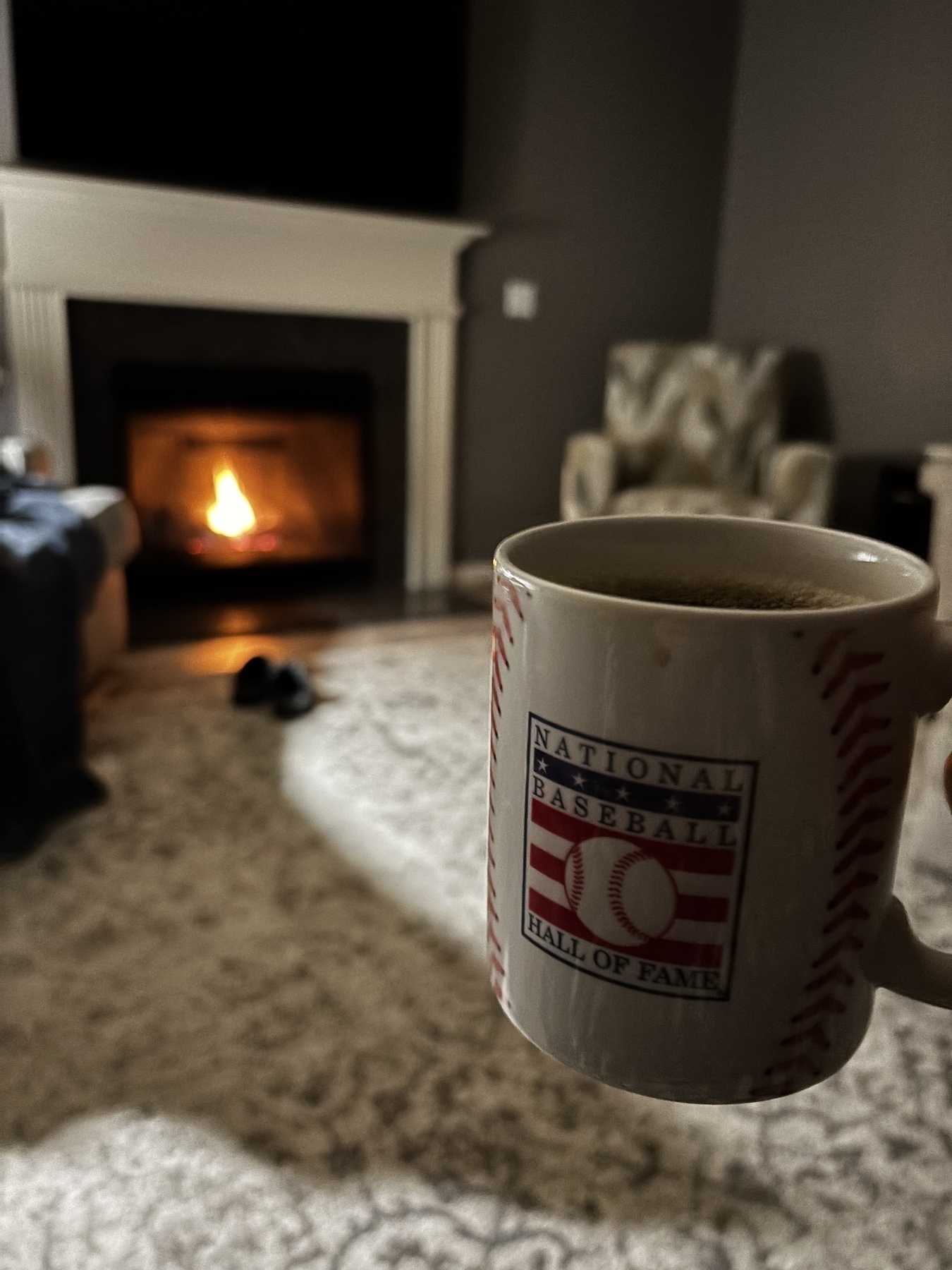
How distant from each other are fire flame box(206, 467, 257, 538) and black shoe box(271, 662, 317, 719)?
1197 mm

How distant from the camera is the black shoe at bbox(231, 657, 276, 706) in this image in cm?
228

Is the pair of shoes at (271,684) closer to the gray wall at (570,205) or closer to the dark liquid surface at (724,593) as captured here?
the gray wall at (570,205)

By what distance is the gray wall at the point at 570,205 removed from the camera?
3.34 meters

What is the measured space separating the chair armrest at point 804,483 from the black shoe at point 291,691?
142 centimetres

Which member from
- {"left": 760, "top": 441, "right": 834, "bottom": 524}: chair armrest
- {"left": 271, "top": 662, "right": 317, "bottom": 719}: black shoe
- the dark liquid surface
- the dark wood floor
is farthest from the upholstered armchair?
the dark liquid surface

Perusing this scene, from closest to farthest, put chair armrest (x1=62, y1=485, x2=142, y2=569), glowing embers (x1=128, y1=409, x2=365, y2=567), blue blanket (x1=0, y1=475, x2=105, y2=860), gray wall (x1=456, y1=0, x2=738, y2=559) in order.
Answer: blue blanket (x1=0, y1=475, x2=105, y2=860), chair armrest (x1=62, y1=485, x2=142, y2=569), glowing embers (x1=128, y1=409, x2=365, y2=567), gray wall (x1=456, y1=0, x2=738, y2=559)

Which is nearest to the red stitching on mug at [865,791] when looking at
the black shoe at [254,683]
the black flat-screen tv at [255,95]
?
the black shoe at [254,683]

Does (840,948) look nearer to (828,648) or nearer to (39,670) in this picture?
(828,648)

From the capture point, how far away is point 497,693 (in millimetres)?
230

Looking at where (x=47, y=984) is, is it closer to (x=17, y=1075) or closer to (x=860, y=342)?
(x=17, y=1075)

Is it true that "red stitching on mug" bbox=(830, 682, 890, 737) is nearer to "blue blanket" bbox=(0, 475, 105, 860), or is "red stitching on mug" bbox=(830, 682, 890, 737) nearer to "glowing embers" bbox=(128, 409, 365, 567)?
"blue blanket" bbox=(0, 475, 105, 860)

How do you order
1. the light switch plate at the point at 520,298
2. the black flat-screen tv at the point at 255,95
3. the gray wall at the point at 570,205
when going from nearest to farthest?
the black flat-screen tv at the point at 255,95, the gray wall at the point at 570,205, the light switch plate at the point at 520,298

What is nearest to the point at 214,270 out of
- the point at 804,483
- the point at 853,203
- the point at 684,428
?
the point at 684,428

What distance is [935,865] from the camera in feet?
4.77
